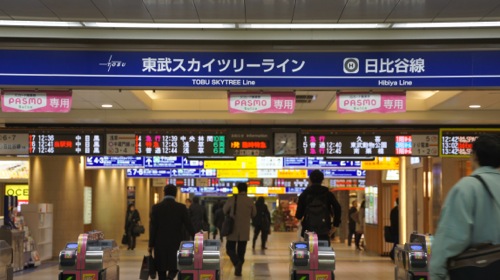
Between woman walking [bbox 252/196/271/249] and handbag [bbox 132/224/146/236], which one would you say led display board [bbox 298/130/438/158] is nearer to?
woman walking [bbox 252/196/271/249]

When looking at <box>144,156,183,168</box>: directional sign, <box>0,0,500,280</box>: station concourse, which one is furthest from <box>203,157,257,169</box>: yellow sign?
<box>0,0,500,280</box>: station concourse

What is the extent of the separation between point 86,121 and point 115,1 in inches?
366

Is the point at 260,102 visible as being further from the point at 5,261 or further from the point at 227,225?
the point at 227,225

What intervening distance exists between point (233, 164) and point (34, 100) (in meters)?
13.8

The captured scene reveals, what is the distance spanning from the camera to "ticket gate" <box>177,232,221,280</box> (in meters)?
11.1

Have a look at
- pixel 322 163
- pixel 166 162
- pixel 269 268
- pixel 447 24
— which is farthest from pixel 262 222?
pixel 447 24

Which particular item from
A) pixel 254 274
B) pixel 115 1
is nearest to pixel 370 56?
pixel 115 1

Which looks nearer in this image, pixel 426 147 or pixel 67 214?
pixel 426 147

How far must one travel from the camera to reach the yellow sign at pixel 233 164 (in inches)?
920

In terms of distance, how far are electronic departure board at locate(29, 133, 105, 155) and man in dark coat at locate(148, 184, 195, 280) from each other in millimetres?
5248

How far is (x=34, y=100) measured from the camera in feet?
34.0

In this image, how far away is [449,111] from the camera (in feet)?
55.4

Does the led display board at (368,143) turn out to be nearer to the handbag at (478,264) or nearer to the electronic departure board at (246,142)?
the electronic departure board at (246,142)

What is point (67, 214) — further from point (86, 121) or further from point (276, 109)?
point (276, 109)
